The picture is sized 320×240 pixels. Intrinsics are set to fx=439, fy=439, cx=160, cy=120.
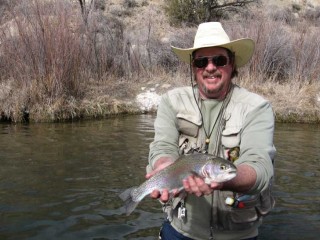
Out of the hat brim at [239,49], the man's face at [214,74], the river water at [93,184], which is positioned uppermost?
the hat brim at [239,49]

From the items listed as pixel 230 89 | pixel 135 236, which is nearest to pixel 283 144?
pixel 135 236

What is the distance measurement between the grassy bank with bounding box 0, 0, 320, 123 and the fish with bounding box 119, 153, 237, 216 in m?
9.51

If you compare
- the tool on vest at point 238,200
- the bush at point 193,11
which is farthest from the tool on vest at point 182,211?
the bush at point 193,11

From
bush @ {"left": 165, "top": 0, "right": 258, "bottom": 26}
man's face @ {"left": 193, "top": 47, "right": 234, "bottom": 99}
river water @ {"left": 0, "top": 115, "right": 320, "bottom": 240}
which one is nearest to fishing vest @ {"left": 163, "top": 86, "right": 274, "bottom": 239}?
man's face @ {"left": 193, "top": 47, "right": 234, "bottom": 99}

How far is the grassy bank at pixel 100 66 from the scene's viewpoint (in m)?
11.7

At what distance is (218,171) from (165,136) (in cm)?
86

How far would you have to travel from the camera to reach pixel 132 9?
29922 mm

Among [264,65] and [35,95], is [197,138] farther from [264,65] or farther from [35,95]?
[264,65]

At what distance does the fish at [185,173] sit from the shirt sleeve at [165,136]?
0.81ft

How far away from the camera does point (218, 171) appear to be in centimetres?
219

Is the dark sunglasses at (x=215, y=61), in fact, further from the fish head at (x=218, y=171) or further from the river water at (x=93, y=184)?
the river water at (x=93, y=184)

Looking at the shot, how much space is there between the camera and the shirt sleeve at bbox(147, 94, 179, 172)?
2.92m

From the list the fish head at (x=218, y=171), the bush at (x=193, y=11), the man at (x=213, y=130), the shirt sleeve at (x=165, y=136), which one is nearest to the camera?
the fish head at (x=218, y=171)

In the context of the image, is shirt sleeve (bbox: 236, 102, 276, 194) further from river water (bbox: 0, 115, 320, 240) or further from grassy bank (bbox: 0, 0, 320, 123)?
grassy bank (bbox: 0, 0, 320, 123)
